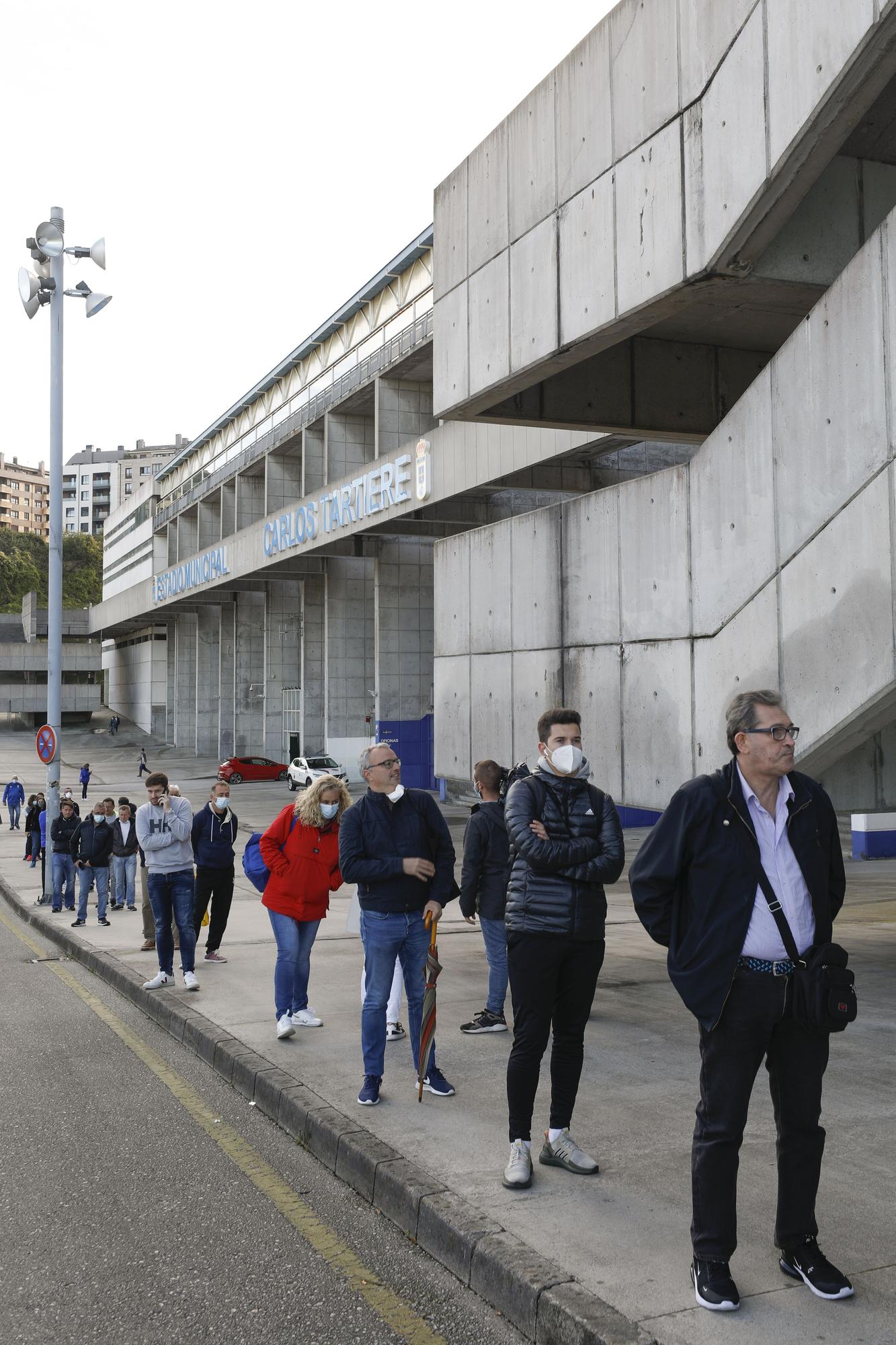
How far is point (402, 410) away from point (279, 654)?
1817 centimetres

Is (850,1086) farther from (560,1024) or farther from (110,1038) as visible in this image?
(110,1038)

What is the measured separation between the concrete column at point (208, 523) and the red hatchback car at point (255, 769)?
42.6ft

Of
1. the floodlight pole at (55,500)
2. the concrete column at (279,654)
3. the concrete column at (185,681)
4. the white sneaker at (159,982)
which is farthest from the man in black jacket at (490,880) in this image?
the concrete column at (185,681)

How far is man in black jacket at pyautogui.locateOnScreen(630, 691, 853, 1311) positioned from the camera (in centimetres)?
346

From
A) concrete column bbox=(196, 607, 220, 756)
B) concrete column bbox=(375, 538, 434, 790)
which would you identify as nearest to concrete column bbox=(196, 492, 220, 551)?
concrete column bbox=(196, 607, 220, 756)

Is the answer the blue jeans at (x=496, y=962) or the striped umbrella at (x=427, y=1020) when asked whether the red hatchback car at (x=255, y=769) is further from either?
the striped umbrella at (x=427, y=1020)

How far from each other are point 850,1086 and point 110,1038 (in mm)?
4836

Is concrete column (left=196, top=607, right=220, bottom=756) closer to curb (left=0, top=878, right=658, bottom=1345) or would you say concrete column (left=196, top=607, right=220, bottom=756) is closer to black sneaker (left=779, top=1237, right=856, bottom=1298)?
curb (left=0, top=878, right=658, bottom=1345)

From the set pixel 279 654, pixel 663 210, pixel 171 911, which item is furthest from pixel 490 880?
pixel 279 654

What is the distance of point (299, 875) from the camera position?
23.3 feet

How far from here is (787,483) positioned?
25.7 feet

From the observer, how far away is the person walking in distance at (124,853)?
14688 mm

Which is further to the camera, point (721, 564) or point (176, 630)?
point (176, 630)

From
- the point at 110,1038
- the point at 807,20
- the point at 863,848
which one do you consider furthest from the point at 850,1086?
the point at 863,848
